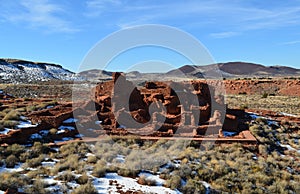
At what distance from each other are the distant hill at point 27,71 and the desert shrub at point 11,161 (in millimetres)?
58158

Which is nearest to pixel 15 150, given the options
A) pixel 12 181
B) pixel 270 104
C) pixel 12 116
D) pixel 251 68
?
pixel 12 181

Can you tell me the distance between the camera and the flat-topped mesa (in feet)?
55.6

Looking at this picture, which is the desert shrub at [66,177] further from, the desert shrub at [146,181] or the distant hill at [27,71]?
the distant hill at [27,71]

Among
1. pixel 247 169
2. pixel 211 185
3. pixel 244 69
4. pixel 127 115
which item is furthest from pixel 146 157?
pixel 244 69

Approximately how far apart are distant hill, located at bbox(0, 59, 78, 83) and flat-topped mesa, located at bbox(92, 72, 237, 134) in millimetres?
53569

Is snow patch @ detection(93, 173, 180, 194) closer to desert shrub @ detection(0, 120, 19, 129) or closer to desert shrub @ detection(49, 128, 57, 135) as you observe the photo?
desert shrub @ detection(49, 128, 57, 135)

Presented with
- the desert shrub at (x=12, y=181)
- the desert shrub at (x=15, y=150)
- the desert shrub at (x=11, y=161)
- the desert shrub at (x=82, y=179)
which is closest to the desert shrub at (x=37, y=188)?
the desert shrub at (x=12, y=181)

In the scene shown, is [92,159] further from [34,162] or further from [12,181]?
[12,181]

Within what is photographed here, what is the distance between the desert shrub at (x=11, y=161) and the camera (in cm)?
1113

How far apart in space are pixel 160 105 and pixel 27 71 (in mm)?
71747

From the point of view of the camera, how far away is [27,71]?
81.9 m

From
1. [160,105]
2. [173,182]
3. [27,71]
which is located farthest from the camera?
[27,71]

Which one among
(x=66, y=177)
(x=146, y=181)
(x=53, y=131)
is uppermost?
(x=53, y=131)

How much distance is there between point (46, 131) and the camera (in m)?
15.4
